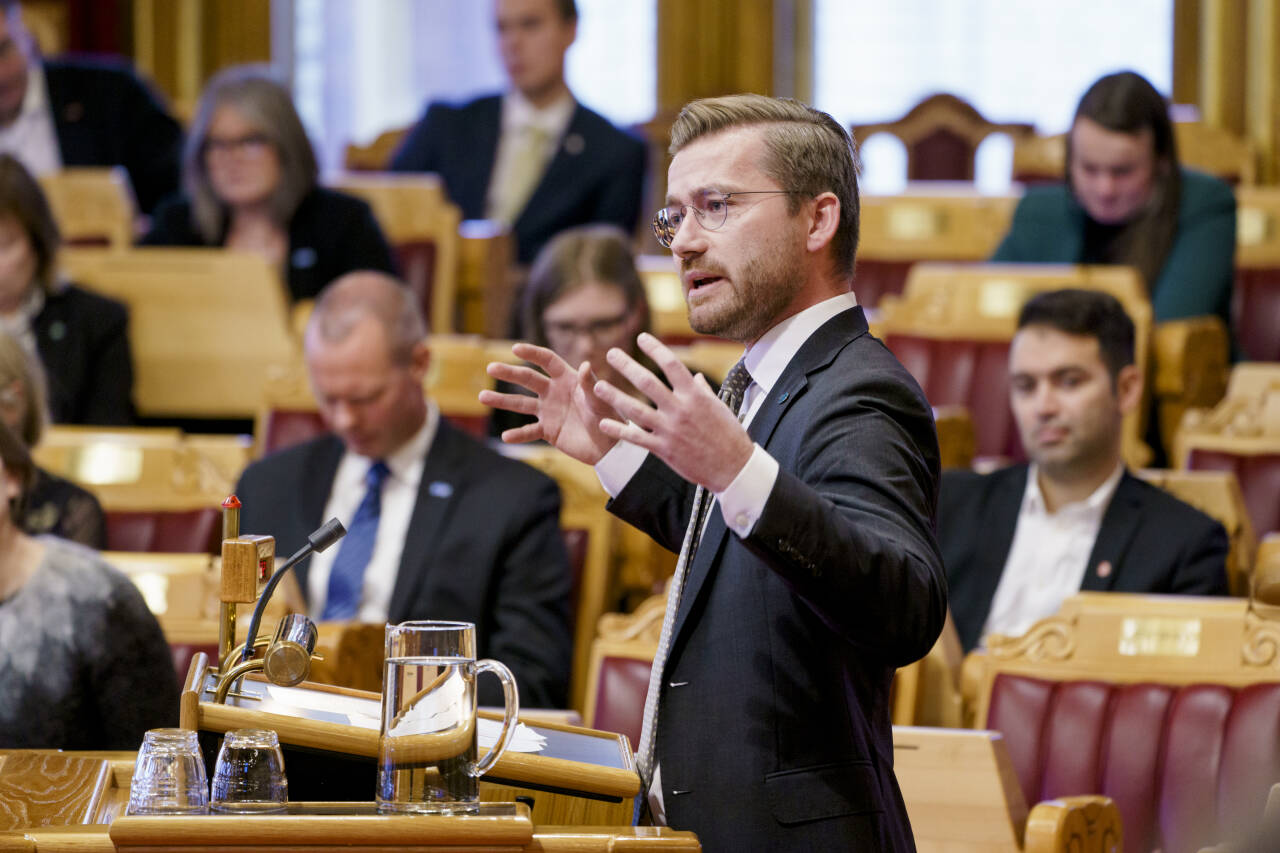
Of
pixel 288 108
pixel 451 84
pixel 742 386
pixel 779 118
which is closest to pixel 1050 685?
pixel 742 386

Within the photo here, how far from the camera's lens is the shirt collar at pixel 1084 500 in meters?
2.93

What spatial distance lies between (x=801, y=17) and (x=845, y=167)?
4992 millimetres

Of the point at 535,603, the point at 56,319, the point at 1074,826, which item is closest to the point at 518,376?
the point at 1074,826

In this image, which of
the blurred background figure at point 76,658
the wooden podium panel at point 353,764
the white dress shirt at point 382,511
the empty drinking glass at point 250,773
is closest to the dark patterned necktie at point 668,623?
the wooden podium panel at point 353,764

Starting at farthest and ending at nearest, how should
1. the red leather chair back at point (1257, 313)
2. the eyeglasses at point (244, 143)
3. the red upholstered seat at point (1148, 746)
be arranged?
the red leather chair back at point (1257, 313), the eyeglasses at point (244, 143), the red upholstered seat at point (1148, 746)

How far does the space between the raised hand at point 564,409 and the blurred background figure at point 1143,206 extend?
2.38 m

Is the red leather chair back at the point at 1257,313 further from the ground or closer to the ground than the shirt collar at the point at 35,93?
closer to the ground

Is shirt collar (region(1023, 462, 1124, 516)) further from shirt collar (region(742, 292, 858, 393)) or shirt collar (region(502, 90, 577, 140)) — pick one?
shirt collar (region(502, 90, 577, 140))

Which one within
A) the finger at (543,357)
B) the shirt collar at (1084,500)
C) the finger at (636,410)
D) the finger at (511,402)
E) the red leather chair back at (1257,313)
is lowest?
the shirt collar at (1084,500)

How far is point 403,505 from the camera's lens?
2990 millimetres

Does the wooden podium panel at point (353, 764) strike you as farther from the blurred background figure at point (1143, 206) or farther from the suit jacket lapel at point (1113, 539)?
the blurred background figure at point (1143, 206)

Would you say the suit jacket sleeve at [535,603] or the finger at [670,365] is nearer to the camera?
the finger at [670,365]

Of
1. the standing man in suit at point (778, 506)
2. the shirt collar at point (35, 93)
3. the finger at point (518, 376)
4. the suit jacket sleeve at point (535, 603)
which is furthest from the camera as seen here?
the shirt collar at point (35, 93)

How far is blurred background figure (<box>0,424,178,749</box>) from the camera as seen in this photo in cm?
195
